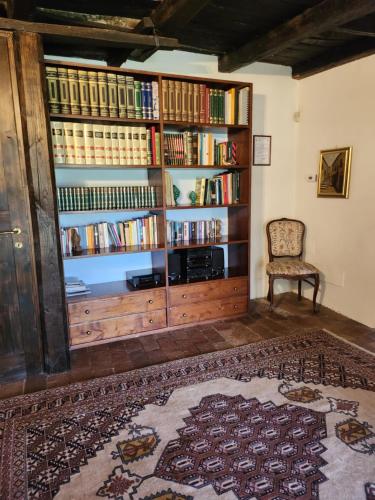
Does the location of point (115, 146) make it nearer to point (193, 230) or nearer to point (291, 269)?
point (193, 230)

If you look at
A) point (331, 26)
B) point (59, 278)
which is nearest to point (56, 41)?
point (59, 278)

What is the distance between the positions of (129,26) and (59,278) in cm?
200

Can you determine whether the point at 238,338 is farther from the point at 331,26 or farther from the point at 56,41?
the point at 56,41

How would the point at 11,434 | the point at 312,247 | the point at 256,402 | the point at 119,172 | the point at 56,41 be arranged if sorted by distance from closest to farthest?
the point at 11,434 < the point at 256,402 < the point at 56,41 < the point at 119,172 < the point at 312,247

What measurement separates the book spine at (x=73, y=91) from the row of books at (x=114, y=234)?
0.91 meters

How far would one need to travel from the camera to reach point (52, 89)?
7.80 feet

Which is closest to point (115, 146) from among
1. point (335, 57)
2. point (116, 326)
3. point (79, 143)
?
point (79, 143)

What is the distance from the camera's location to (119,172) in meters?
3.03

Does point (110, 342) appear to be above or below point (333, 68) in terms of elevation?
below

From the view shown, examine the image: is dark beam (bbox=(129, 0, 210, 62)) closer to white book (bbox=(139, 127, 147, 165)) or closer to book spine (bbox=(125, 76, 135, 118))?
book spine (bbox=(125, 76, 135, 118))

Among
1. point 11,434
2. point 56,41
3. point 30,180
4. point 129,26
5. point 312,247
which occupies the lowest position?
point 11,434

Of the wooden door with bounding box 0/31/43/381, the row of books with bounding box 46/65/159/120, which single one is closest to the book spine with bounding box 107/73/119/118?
the row of books with bounding box 46/65/159/120

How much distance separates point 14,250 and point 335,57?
3243 mm

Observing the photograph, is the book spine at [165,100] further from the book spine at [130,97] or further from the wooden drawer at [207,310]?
the wooden drawer at [207,310]
